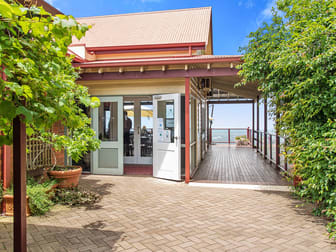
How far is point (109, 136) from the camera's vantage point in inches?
295

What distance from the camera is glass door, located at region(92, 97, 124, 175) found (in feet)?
24.0

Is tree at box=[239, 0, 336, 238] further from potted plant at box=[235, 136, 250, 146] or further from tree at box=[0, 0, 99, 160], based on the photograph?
potted plant at box=[235, 136, 250, 146]

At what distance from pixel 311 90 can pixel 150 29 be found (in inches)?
299

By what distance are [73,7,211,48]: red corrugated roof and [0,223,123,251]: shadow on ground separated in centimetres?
686

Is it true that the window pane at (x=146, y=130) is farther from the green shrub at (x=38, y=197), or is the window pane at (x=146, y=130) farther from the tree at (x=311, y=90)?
the tree at (x=311, y=90)

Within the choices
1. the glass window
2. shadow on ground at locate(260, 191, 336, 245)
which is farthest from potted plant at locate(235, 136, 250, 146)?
shadow on ground at locate(260, 191, 336, 245)

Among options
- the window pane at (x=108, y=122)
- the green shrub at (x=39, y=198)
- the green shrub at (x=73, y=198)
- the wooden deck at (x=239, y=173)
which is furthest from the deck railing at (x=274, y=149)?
the green shrub at (x=39, y=198)

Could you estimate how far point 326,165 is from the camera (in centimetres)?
363

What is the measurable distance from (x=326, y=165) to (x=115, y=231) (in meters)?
2.98

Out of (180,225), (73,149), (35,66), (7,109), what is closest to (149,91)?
(73,149)

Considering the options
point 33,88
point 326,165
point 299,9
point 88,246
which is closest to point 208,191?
point 326,165

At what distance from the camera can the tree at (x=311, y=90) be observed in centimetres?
366

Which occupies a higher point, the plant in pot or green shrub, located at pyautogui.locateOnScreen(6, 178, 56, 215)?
the plant in pot

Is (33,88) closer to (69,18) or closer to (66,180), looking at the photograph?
(69,18)
